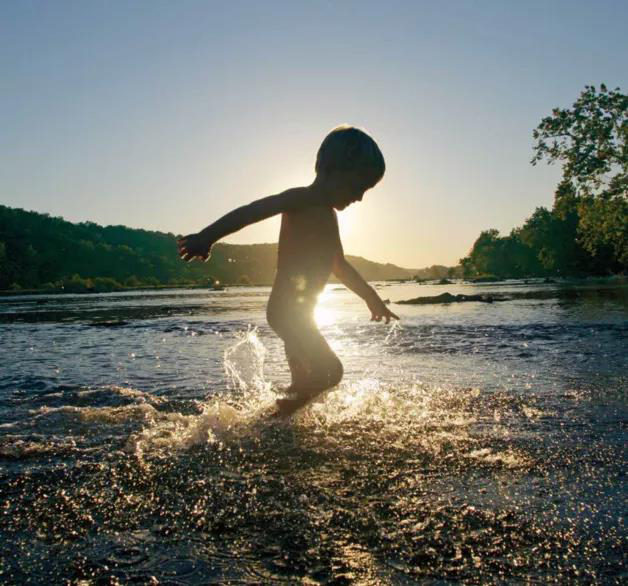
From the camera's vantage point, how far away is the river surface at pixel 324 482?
155 centimetres

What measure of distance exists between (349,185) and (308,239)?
496 millimetres

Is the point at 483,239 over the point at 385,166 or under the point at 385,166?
over

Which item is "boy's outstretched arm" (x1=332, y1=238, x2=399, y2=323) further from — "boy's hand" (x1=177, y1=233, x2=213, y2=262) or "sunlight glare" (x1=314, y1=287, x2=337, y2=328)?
"sunlight glare" (x1=314, y1=287, x2=337, y2=328)

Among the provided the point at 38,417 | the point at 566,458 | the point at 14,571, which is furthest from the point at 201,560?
the point at 38,417

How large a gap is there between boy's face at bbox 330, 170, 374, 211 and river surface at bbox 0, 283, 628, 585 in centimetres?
152

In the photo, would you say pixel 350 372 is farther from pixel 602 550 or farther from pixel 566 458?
pixel 602 550

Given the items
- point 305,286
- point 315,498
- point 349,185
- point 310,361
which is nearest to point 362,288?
point 305,286

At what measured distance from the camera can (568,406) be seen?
364 cm

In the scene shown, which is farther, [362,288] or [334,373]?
[362,288]

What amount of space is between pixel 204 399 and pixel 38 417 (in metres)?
1.29

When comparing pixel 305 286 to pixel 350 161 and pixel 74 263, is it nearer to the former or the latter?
pixel 350 161

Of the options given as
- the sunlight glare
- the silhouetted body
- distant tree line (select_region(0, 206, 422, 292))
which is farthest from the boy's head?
distant tree line (select_region(0, 206, 422, 292))

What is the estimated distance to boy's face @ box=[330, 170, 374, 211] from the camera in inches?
144

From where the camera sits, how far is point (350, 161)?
11.9 feet
